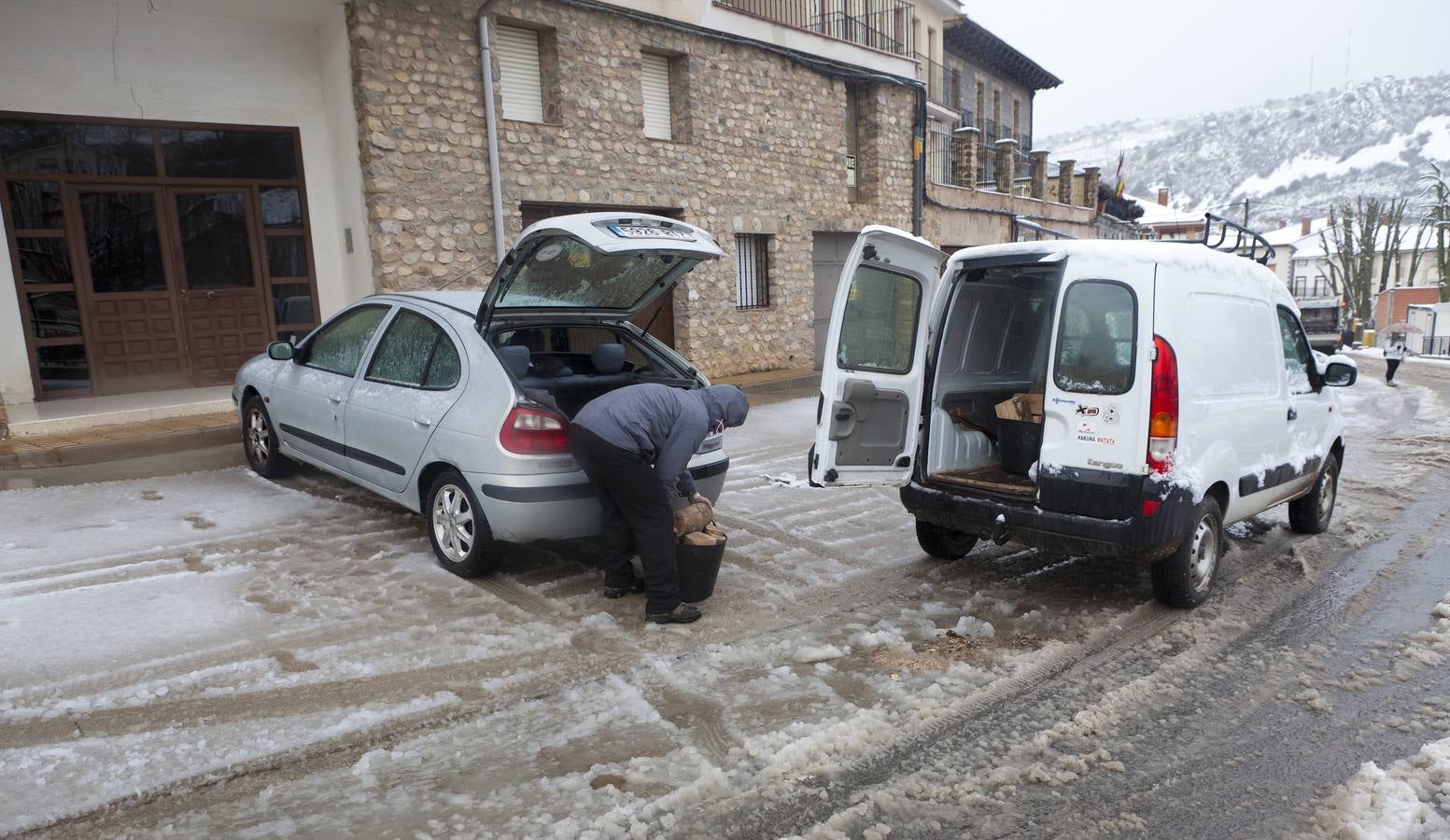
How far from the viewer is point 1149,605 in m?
4.75

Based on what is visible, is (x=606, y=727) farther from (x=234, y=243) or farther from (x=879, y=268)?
(x=234, y=243)

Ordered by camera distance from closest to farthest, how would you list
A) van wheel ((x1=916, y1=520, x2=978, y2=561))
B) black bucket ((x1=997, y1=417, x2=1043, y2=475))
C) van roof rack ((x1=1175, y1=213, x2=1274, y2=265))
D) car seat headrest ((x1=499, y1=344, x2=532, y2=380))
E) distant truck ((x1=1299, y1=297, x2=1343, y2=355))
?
car seat headrest ((x1=499, y1=344, x2=532, y2=380)) → black bucket ((x1=997, y1=417, x2=1043, y2=475)) → van wheel ((x1=916, y1=520, x2=978, y2=561)) → van roof rack ((x1=1175, y1=213, x2=1274, y2=265)) → distant truck ((x1=1299, y1=297, x2=1343, y2=355))

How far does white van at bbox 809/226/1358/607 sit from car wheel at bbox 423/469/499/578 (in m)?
1.89

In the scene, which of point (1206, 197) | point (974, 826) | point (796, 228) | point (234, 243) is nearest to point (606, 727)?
point (974, 826)

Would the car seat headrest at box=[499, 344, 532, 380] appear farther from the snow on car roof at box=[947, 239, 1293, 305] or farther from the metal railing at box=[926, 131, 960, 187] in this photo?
the metal railing at box=[926, 131, 960, 187]

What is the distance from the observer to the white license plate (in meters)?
4.62

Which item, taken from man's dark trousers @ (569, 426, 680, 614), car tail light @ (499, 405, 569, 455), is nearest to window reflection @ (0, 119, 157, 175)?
car tail light @ (499, 405, 569, 455)

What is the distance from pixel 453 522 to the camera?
4984mm

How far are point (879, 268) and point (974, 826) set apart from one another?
3.01 metres

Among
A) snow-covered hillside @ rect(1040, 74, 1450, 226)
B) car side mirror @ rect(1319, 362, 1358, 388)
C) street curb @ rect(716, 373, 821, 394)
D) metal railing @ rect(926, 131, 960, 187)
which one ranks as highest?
snow-covered hillside @ rect(1040, 74, 1450, 226)

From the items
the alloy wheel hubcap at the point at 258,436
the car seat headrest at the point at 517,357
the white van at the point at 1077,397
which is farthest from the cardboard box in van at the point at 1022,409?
the alloy wheel hubcap at the point at 258,436

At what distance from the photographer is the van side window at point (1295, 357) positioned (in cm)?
550

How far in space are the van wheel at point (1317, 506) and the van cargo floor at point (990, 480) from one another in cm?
237

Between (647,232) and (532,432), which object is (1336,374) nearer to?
(647,232)
